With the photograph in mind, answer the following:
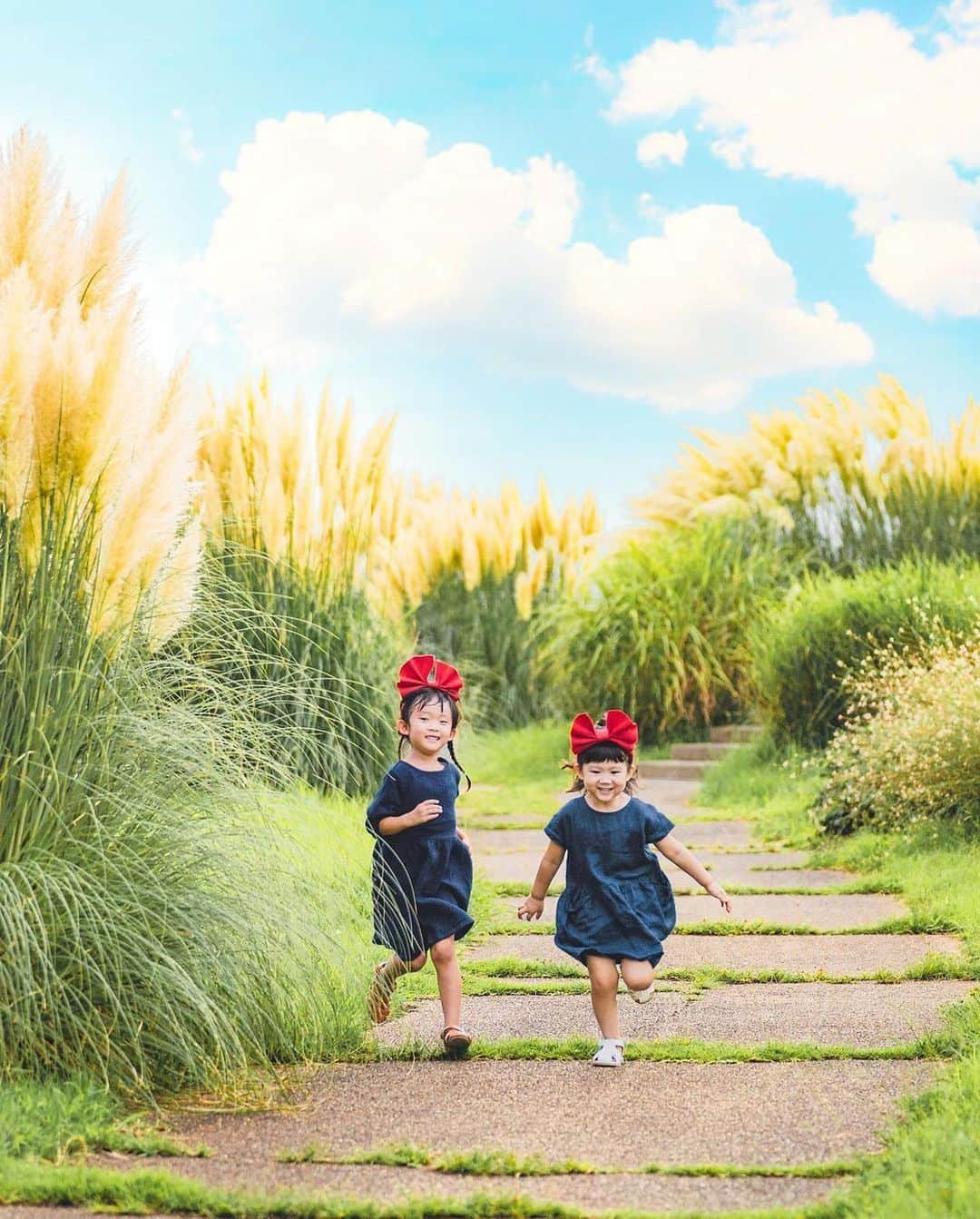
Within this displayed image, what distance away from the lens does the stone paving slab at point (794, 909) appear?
557 cm

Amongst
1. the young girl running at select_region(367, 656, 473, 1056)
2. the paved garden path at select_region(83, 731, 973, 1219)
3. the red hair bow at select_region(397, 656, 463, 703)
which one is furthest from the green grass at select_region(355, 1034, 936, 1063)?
the red hair bow at select_region(397, 656, 463, 703)

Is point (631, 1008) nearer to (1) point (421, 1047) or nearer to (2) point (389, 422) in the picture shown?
(1) point (421, 1047)

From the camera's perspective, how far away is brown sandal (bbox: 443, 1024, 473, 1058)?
3.61 m

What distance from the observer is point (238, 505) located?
21.6ft

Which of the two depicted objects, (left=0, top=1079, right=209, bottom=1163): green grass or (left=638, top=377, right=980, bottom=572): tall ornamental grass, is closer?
(left=0, top=1079, right=209, bottom=1163): green grass

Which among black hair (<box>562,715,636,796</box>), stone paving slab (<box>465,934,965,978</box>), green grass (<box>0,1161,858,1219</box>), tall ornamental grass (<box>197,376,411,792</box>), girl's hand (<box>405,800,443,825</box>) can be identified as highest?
tall ornamental grass (<box>197,376,411,792</box>)

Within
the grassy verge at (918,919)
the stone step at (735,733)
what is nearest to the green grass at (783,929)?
the grassy verge at (918,919)

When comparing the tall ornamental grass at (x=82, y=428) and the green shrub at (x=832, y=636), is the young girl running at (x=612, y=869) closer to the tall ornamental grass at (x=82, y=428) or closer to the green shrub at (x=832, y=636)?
the tall ornamental grass at (x=82, y=428)

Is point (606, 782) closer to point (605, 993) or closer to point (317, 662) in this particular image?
point (605, 993)

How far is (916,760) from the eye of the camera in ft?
22.3

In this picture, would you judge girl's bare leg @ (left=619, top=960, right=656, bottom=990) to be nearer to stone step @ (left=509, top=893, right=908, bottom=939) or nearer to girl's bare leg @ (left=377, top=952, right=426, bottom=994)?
girl's bare leg @ (left=377, top=952, right=426, bottom=994)

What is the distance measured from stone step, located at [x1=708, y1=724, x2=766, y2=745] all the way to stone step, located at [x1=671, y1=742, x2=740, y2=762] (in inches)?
5.9

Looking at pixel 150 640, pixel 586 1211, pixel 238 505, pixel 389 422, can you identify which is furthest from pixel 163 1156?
pixel 389 422

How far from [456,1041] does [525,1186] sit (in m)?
0.92
